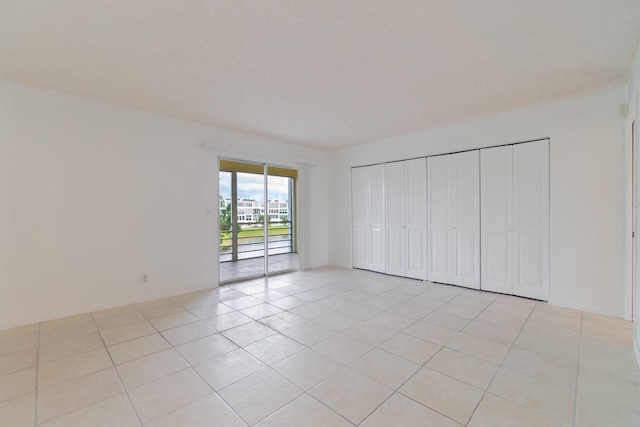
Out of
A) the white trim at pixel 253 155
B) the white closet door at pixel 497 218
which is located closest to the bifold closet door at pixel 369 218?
the white trim at pixel 253 155

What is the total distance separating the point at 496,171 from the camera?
4090mm

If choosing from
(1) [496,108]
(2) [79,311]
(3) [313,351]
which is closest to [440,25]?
(1) [496,108]

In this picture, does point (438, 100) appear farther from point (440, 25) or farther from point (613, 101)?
point (613, 101)

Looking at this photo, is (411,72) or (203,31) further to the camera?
(411,72)

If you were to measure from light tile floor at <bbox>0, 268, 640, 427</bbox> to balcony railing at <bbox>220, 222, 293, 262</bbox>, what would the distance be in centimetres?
308

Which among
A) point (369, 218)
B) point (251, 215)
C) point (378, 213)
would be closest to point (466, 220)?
point (378, 213)

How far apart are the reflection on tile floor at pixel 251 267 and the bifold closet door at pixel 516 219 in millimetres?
3760

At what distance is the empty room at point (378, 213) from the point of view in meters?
1.93

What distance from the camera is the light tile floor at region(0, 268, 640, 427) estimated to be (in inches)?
67.6

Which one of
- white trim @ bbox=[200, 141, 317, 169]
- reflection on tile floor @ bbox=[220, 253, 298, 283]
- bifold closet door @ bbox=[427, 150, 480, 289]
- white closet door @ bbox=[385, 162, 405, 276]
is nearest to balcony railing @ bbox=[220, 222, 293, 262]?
reflection on tile floor @ bbox=[220, 253, 298, 283]

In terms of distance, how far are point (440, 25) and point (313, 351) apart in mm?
2906

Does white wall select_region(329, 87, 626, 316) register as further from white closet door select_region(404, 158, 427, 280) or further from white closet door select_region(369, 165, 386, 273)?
white closet door select_region(369, 165, 386, 273)

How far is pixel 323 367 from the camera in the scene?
7.29ft

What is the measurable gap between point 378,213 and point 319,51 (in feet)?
12.0
